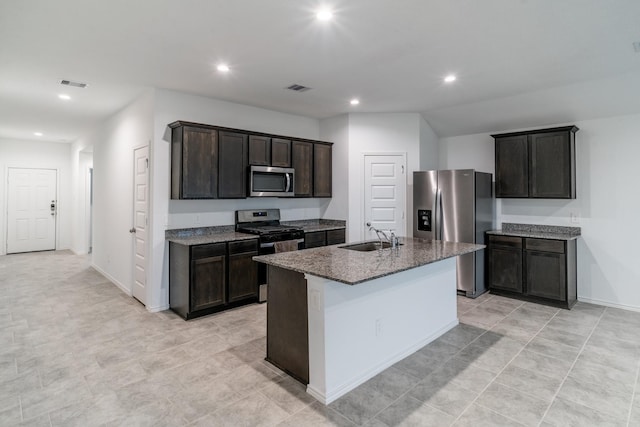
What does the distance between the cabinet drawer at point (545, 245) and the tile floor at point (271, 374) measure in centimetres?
79

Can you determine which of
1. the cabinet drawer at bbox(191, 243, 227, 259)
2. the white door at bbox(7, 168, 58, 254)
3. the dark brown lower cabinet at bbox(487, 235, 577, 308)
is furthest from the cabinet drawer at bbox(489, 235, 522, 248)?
the white door at bbox(7, 168, 58, 254)

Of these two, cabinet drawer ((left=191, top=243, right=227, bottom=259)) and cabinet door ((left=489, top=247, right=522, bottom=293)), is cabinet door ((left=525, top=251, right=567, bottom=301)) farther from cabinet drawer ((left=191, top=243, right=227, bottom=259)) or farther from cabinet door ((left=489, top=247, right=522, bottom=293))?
Result: cabinet drawer ((left=191, top=243, right=227, bottom=259))

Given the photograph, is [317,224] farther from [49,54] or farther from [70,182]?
[70,182]

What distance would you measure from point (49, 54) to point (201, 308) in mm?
3004

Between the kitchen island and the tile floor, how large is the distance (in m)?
0.13

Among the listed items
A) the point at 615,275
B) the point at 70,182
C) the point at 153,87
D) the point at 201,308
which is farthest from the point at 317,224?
the point at 70,182

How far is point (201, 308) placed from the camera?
400cm

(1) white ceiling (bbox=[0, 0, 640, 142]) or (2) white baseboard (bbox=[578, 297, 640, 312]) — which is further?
Result: (2) white baseboard (bbox=[578, 297, 640, 312])

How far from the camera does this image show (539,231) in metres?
5.01

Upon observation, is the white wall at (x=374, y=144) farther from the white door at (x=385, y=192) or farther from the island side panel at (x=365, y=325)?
the island side panel at (x=365, y=325)

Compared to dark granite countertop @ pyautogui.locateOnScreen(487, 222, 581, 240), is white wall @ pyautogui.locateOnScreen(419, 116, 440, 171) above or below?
above

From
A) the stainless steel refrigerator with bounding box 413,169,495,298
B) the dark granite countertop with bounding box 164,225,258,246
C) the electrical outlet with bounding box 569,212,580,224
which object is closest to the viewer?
the dark granite countertop with bounding box 164,225,258,246

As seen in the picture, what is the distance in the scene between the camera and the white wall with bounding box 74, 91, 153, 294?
15.5 ft

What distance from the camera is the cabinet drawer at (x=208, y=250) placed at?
12.8ft
